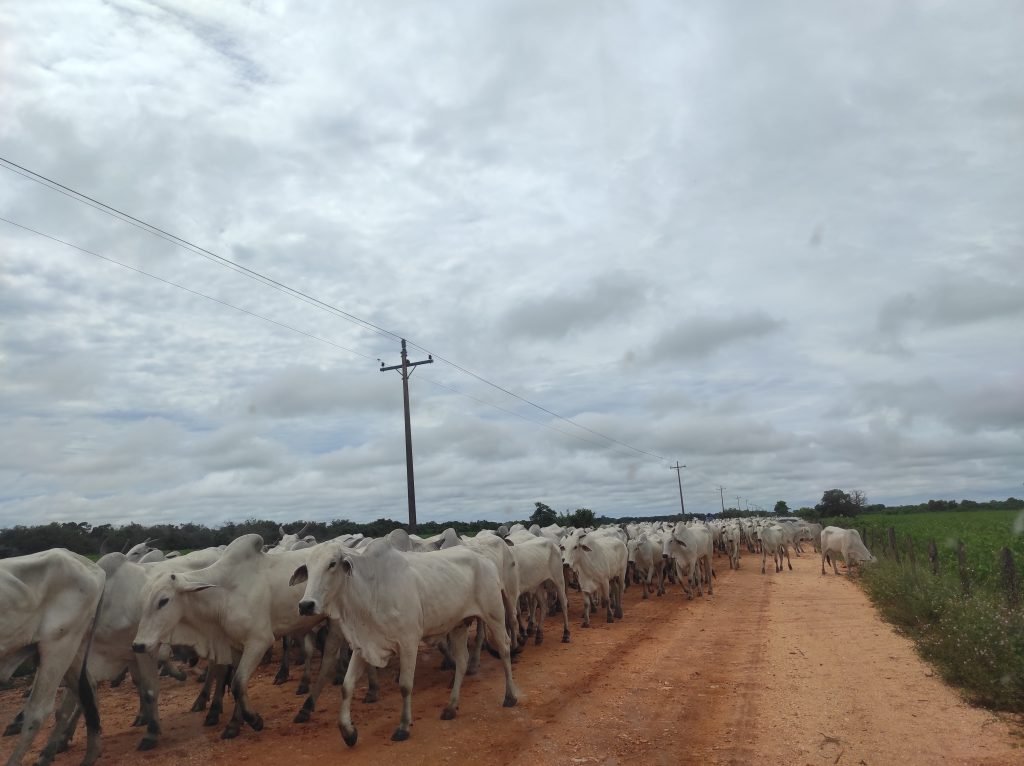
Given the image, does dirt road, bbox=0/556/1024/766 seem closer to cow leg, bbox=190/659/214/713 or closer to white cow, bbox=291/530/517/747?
cow leg, bbox=190/659/214/713

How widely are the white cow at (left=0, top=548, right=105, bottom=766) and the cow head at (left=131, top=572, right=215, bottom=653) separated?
556 mm

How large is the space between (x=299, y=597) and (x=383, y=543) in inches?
66.4

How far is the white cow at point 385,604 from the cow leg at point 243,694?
37.8 inches

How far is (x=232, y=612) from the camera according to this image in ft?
28.8

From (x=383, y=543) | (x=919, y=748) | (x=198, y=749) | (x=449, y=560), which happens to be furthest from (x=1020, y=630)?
(x=198, y=749)

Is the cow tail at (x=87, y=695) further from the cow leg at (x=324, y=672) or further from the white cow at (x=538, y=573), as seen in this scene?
the white cow at (x=538, y=573)

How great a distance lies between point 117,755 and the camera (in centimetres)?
781

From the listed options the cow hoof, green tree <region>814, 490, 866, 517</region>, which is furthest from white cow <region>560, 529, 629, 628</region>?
green tree <region>814, 490, 866, 517</region>

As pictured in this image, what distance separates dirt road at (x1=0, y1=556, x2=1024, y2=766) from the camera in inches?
289

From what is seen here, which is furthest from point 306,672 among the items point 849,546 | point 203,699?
point 849,546

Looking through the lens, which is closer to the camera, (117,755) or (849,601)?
(117,755)

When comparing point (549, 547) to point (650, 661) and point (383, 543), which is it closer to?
point (650, 661)

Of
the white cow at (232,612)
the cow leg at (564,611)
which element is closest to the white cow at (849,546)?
the cow leg at (564,611)

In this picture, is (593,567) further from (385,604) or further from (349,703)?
(349,703)
